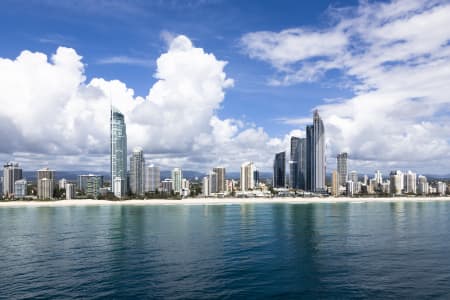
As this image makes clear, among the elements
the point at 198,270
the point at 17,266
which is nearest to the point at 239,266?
→ the point at 198,270

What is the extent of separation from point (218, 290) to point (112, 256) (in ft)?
98.0

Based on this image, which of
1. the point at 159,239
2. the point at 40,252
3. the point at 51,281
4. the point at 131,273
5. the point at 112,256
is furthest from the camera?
the point at 159,239

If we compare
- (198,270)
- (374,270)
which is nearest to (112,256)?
(198,270)

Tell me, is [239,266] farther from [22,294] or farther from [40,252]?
[40,252]

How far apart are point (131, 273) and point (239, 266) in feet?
56.4

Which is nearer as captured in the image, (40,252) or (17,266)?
(17,266)

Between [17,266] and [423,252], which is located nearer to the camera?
[17,266]

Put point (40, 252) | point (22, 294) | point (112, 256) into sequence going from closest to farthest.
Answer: point (22, 294), point (112, 256), point (40, 252)

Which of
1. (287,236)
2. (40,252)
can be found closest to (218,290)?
(40,252)

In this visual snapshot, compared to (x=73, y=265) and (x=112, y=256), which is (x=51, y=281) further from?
(x=112, y=256)

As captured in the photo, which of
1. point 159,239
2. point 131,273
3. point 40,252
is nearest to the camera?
point 131,273

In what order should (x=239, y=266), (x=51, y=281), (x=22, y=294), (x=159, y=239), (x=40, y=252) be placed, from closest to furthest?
(x=22, y=294) → (x=51, y=281) → (x=239, y=266) → (x=40, y=252) → (x=159, y=239)

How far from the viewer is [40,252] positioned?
250 ft

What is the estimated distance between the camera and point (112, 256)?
71.4m
